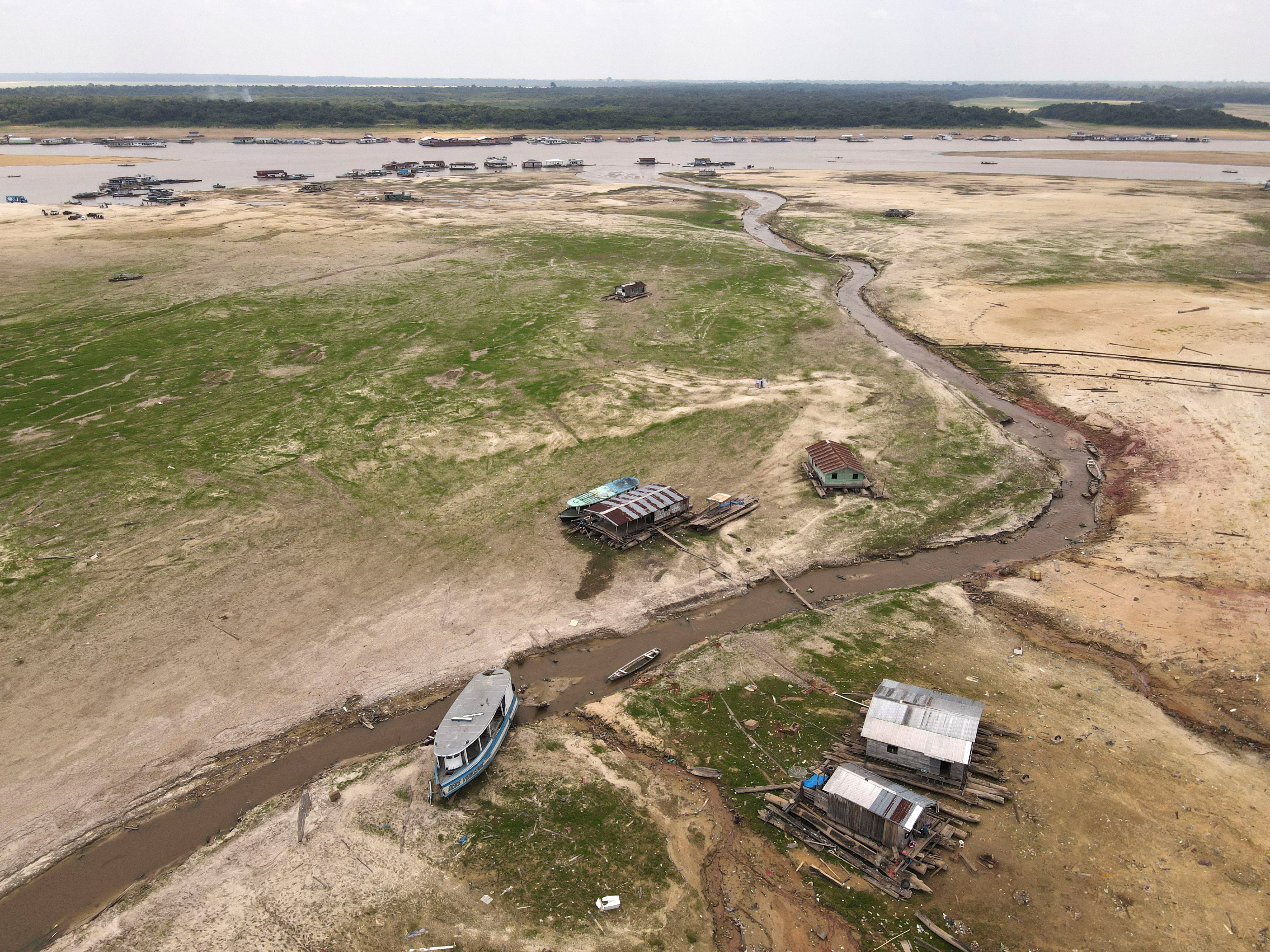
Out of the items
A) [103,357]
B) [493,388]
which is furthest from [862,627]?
[103,357]

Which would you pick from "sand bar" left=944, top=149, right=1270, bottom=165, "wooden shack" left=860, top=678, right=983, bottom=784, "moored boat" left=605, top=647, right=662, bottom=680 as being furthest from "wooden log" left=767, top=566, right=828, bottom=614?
"sand bar" left=944, top=149, right=1270, bottom=165

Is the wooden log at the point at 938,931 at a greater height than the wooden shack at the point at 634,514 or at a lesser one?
lesser

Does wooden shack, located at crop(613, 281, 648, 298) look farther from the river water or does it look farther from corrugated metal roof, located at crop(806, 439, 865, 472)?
the river water

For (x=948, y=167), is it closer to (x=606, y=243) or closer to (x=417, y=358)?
(x=606, y=243)

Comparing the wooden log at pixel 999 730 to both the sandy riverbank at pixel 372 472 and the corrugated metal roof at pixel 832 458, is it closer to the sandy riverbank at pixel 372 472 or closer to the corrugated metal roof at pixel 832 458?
the sandy riverbank at pixel 372 472

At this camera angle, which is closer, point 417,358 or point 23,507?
point 23,507

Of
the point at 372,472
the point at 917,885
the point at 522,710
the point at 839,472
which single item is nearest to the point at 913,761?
the point at 917,885

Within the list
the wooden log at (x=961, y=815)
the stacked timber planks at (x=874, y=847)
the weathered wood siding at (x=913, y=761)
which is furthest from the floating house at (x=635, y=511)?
the wooden log at (x=961, y=815)

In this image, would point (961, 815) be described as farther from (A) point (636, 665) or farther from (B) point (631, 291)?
(B) point (631, 291)
